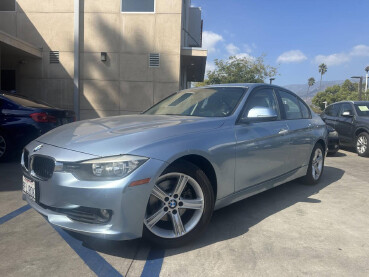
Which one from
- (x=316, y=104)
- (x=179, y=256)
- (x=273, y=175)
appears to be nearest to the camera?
(x=179, y=256)

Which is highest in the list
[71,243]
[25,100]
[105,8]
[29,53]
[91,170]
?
[105,8]

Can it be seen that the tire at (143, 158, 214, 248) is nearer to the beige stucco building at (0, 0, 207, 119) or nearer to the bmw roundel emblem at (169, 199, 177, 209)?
the bmw roundel emblem at (169, 199, 177, 209)

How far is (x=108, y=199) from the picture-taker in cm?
235

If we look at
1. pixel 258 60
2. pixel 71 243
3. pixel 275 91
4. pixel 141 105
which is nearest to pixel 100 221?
pixel 71 243

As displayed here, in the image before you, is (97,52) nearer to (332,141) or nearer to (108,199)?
(332,141)

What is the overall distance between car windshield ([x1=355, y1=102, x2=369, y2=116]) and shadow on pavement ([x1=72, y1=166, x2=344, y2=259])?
4.31m

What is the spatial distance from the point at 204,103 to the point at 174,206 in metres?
1.50

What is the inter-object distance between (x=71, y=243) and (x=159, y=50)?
34.7ft

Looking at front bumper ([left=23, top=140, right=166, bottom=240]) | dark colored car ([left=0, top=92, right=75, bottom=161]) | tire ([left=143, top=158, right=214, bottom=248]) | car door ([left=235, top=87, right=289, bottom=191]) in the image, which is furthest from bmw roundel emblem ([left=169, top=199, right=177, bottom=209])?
dark colored car ([left=0, top=92, right=75, bottom=161])

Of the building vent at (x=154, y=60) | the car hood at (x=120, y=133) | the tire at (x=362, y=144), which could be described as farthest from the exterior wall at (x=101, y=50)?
the car hood at (x=120, y=133)

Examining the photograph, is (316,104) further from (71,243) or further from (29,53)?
(71,243)

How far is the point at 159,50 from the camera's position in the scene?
41.1 feet

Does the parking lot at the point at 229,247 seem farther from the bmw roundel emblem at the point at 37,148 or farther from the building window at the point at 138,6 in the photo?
the building window at the point at 138,6

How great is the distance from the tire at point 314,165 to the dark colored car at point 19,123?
16.1 feet
